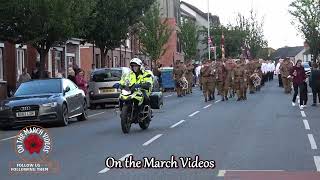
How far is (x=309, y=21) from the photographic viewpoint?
7019 centimetres

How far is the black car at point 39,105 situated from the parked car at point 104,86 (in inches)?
293

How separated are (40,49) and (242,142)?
15459 millimetres

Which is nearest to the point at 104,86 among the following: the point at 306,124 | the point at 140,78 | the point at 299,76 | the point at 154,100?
the point at 299,76

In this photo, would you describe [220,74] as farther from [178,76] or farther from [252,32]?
[252,32]

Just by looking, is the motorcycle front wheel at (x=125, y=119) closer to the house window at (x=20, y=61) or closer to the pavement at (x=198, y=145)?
the pavement at (x=198, y=145)

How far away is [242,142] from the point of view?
14.3 meters

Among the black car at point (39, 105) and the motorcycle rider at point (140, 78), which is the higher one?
the motorcycle rider at point (140, 78)

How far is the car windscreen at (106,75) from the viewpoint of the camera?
93.5 feet

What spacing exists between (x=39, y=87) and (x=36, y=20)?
5544mm

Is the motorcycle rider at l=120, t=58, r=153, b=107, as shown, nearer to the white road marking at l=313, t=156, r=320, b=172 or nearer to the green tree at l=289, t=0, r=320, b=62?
the white road marking at l=313, t=156, r=320, b=172

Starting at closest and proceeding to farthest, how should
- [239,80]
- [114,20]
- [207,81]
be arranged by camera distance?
[207,81], [239,80], [114,20]

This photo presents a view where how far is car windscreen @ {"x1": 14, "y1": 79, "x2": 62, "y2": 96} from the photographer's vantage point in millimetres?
20344

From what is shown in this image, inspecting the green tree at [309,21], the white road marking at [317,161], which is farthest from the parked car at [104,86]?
the green tree at [309,21]

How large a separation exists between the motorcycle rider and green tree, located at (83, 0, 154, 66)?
19860 mm
